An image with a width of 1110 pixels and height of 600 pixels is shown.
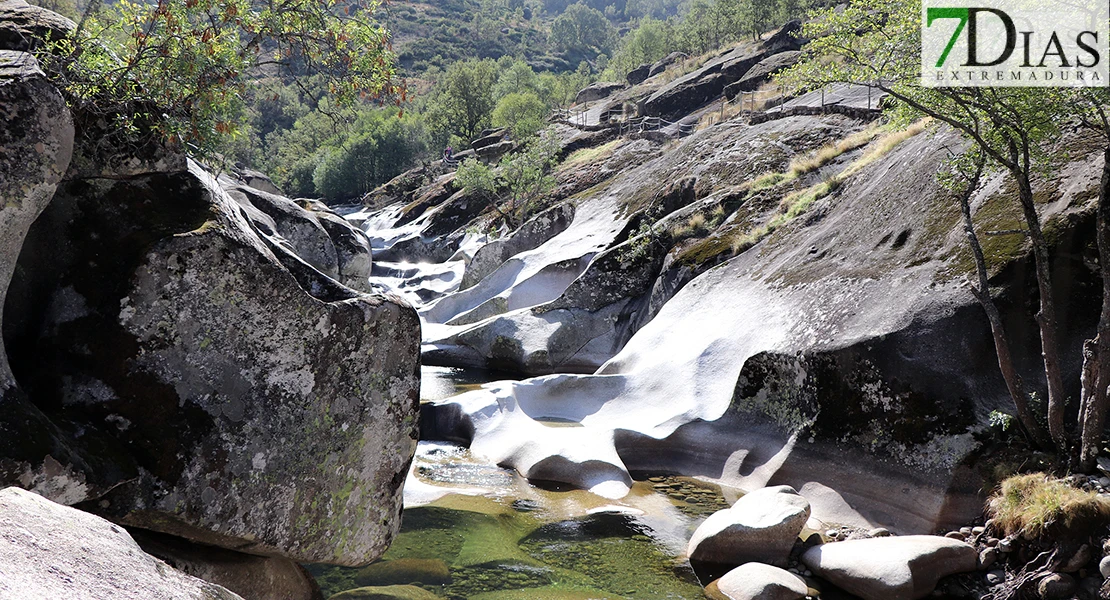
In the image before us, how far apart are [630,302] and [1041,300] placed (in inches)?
608

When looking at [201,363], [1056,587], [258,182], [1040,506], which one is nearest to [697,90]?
[258,182]

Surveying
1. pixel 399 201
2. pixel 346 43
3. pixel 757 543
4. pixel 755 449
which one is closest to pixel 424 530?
pixel 757 543

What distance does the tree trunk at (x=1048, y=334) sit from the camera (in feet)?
31.8

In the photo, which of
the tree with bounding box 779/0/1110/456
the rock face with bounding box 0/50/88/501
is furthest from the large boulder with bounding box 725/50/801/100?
the rock face with bounding box 0/50/88/501

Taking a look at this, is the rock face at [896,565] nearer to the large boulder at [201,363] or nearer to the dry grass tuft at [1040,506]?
the dry grass tuft at [1040,506]

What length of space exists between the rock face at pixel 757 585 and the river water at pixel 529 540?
30 cm

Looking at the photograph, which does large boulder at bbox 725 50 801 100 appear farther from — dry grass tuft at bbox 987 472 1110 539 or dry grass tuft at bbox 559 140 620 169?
dry grass tuft at bbox 987 472 1110 539

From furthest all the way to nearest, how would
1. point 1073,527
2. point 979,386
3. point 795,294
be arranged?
1. point 795,294
2. point 979,386
3. point 1073,527

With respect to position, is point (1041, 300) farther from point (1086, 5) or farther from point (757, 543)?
point (757, 543)

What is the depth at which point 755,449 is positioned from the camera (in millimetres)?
13234

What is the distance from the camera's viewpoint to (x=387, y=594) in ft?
28.2

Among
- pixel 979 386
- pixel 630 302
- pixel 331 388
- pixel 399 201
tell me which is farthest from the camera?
pixel 399 201

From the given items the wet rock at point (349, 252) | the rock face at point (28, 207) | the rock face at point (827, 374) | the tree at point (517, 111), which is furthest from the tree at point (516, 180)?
the rock face at point (28, 207)

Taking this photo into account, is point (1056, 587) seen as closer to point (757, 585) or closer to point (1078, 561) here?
point (1078, 561)
